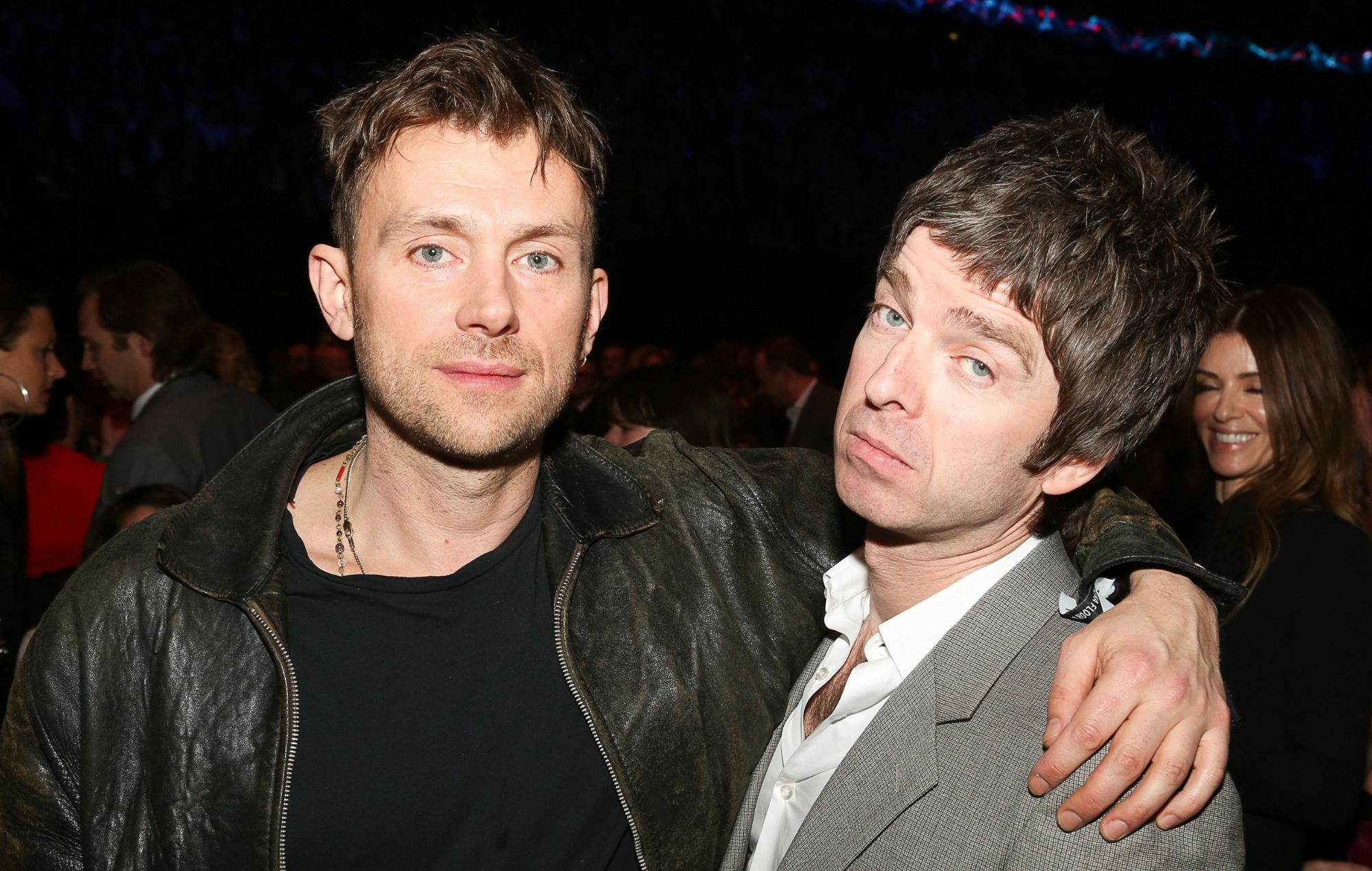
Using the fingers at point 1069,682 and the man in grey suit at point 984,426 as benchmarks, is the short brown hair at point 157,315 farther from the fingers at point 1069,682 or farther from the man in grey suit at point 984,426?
the fingers at point 1069,682

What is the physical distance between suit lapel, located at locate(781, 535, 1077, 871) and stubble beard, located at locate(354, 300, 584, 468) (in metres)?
0.76

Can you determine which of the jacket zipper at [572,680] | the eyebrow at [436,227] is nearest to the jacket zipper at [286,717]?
the jacket zipper at [572,680]

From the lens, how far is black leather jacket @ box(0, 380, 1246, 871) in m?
1.55

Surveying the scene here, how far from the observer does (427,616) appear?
171 cm

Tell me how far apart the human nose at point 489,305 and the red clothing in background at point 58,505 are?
2.72 m

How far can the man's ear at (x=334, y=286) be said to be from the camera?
1.85m

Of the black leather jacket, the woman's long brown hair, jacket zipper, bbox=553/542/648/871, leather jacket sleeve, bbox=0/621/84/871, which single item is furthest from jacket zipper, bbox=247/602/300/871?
the woman's long brown hair

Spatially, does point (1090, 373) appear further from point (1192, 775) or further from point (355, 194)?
point (355, 194)

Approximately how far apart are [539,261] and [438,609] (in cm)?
63

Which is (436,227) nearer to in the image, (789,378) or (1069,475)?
(1069,475)

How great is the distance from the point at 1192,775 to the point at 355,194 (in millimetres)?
1608

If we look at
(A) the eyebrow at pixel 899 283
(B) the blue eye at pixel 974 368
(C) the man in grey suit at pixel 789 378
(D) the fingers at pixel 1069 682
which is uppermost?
(A) the eyebrow at pixel 899 283

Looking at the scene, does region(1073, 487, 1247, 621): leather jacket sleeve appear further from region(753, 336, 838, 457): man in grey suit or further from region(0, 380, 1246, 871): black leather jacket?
region(753, 336, 838, 457): man in grey suit

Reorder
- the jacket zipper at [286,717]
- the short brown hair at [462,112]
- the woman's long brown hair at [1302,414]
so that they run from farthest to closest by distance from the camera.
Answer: the woman's long brown hair at [1302,414], the short brown hair at [462,112], the jacket zipper at [286,717]
